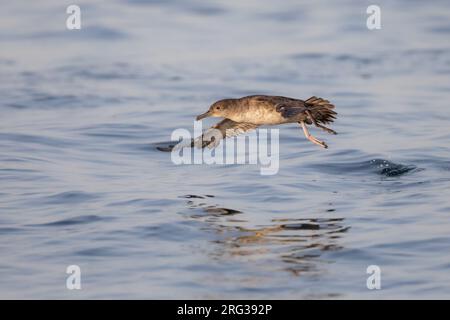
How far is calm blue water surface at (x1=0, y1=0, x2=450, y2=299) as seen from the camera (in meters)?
8.34

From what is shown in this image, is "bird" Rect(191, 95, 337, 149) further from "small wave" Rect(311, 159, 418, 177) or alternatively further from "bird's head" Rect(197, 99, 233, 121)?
"small wave" Rect(311, 159, 418, 177)

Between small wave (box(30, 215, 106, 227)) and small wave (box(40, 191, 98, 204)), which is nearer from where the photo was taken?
small wave (box(30, 215, 106, 227))

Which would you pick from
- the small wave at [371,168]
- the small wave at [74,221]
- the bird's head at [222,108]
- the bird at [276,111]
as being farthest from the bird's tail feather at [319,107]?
the small wave at [74,221]

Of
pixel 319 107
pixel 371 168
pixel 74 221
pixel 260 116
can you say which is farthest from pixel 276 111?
pixel 371 168

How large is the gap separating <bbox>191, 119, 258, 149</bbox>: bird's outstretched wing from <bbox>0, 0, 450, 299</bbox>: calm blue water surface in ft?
1.68

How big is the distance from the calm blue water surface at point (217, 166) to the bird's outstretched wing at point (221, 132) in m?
0.51

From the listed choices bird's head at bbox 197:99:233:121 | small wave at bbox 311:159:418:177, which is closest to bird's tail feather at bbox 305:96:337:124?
bird's head at bbox 197:99:233:121

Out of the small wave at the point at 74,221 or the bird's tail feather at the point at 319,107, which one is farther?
the bird's tail feather at the point at 319,107

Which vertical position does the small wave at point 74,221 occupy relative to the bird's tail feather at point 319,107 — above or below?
below

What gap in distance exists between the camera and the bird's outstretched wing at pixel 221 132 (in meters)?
10.8

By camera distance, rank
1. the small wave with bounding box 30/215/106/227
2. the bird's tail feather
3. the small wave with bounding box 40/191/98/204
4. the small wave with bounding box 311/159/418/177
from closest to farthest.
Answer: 1. the small wave with bounding box 30/215/106/227
2. the bird's tail feather
3. the small wave with bounding box 40/191/98/204
4. the small wave with bounding box 311/159/418/177

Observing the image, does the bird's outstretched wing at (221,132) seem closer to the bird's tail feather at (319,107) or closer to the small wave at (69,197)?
the bird's tail feather at (319,107)

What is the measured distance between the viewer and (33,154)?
12.6 m

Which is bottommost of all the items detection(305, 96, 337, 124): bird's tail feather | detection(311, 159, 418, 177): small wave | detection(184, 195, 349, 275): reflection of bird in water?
detection(184, 195, 349, 275): reflection of bird in water
